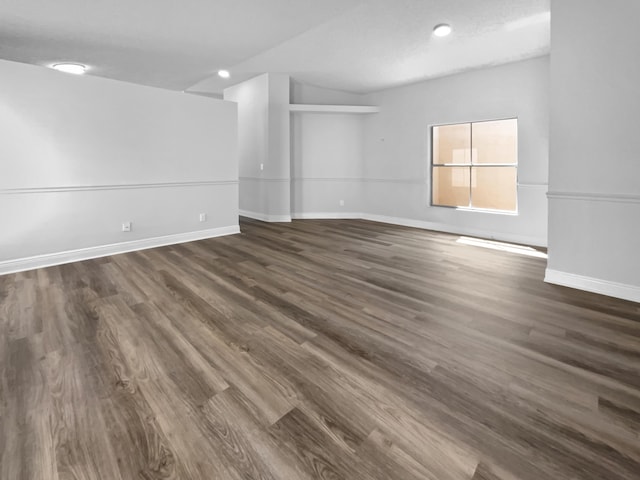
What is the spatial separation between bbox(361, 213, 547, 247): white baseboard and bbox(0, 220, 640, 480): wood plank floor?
194 centimetres

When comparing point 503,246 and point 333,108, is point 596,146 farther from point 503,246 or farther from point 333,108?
point 333,108

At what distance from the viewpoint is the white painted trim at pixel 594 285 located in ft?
9.48

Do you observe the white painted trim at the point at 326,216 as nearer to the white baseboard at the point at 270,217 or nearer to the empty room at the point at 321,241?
the empty room at the point at 321,241

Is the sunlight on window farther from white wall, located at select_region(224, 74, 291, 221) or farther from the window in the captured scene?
white wall, located at select_region(224, 74, 291, 221)

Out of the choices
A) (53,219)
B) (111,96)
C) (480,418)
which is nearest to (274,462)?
(480,418)

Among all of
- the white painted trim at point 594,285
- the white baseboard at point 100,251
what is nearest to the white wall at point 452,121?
the white painted trim at point 594,285

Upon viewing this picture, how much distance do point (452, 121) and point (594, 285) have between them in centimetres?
379

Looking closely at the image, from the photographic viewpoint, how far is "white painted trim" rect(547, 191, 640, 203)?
9.35 ft

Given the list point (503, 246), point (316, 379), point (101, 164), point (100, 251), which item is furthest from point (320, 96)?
point (316, 379)

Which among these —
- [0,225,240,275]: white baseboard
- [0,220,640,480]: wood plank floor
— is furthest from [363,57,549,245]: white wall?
[0,225,240,275]: white baseboard

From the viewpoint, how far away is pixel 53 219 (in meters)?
4.07

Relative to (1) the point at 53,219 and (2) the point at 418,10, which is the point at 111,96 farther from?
(2) the point at 418,10

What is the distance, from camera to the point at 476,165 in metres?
5.83

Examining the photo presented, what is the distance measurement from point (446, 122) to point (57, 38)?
593 centimetres
